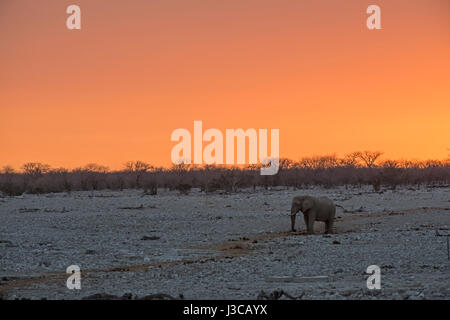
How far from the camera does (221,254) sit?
75.2 ft

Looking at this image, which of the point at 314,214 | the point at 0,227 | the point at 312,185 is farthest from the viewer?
the point at 312,185

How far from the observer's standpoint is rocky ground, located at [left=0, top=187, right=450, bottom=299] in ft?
49.9

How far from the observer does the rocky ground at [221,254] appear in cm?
1520

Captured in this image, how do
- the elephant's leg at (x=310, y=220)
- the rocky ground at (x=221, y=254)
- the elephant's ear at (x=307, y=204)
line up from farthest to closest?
the elephant's ear at (x=307, y=204), the elephant's leg at (x=310, y=220), the rocky ground at (x=221, y=254)

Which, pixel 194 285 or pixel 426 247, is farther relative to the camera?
pixel 426 247

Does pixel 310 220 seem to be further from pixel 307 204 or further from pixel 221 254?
pixel 221 254

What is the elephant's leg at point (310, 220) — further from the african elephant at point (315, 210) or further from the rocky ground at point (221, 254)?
the rocky ground at point (221, 254)

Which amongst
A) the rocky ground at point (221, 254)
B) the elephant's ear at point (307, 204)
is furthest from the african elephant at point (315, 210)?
the rocky ground at point (221, 254)

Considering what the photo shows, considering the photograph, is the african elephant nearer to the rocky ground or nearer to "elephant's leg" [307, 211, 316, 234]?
"elephant's leg" [307, 211, 316, 234]

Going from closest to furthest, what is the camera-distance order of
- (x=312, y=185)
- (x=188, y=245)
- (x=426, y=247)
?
(x=426, y=247)
(x=188, y=245)
(x=312, y=185)

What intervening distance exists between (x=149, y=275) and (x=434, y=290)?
7.15 meters
